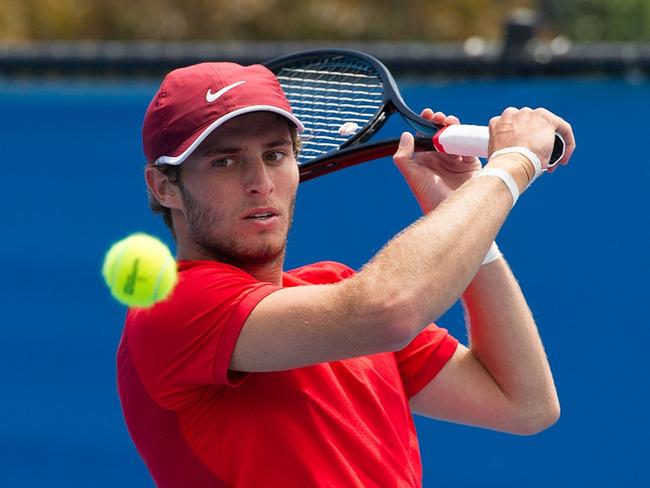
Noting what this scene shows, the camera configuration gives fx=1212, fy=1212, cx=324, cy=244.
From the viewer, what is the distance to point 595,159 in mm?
3840

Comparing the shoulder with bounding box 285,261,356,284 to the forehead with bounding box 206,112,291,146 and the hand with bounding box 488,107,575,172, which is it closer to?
the forehead with bounding box 206,112,291,146

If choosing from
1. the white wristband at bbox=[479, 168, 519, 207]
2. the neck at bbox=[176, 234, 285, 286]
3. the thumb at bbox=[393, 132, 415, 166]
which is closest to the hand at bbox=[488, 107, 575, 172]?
the white wristband at bbox=[479, 168, 519, 207]

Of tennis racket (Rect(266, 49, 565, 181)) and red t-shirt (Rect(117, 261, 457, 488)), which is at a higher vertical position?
tennis racket (Rect(266, 49, 565, 181))

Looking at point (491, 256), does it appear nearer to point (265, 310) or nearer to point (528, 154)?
point (528, 154)

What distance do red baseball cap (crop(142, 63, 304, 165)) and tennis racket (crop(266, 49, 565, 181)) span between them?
354 mm

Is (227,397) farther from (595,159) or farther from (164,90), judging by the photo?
(595,159)

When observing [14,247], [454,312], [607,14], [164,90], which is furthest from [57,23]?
[164,90]

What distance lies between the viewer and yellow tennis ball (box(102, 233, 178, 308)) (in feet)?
6.63

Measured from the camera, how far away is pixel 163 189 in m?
2.35

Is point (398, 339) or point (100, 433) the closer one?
point (398, 339)

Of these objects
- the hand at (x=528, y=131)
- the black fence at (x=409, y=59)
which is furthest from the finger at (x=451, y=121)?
the black fence at (x=409, y=59)

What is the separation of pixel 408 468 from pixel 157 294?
63cm

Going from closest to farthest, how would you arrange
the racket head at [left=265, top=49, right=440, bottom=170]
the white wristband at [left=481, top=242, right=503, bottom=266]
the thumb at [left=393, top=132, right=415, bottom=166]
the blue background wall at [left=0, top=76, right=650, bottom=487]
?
the thumb at [left=393, top=132, right=415, bottom=166]
the white wristband at [left=481, top=242, right=503, bottom=266]
the racket head at [left=265, top=49, right=440, bottom=170]
the blue background wall at [left=0, top=76, right=650, bottom=487]

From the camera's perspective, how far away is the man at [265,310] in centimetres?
201
